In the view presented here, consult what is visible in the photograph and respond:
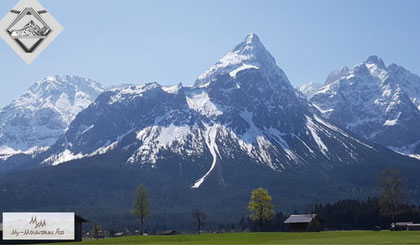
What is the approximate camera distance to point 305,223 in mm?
178125

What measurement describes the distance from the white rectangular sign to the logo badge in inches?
1171

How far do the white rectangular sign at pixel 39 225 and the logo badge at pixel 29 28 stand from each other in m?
29.8

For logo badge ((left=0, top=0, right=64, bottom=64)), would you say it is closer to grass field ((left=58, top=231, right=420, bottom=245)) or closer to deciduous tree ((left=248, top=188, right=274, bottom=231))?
grass field ((left=58, top=231, right=420, bottom=245))

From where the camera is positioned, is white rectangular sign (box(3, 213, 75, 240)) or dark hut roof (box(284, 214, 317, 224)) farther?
dark hut roof (box(284, 214, 317, 224))

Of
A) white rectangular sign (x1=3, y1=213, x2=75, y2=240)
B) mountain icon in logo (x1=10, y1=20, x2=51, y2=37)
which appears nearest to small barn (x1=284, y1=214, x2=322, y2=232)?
white rectangular sign (x1=3, y1=213, x2=75, y2=240)

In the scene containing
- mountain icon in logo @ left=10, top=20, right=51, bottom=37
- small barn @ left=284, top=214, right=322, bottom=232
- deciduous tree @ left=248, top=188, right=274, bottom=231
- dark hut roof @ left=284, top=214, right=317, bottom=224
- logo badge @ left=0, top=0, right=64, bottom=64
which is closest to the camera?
logo badge @ left=0, top=0, right=64, bottom=64

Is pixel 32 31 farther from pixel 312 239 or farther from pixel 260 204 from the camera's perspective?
pixel 260 204

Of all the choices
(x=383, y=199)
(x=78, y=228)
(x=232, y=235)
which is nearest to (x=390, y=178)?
(x=383, y=199)

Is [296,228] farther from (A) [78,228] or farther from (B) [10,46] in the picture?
(B) [10,46]

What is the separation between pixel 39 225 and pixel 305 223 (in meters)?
107

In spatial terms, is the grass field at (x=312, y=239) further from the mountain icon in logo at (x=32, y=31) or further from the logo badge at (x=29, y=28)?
the mountain icon in logo at (x=32, y=31)

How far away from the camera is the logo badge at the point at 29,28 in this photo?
60344 millimetres

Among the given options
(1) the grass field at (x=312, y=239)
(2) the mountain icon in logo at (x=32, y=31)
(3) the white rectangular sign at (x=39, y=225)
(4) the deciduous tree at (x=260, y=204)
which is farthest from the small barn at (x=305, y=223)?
(2) the mountain icon in logo at (x=32, y=31)

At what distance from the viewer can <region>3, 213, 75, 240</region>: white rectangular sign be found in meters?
84.3
